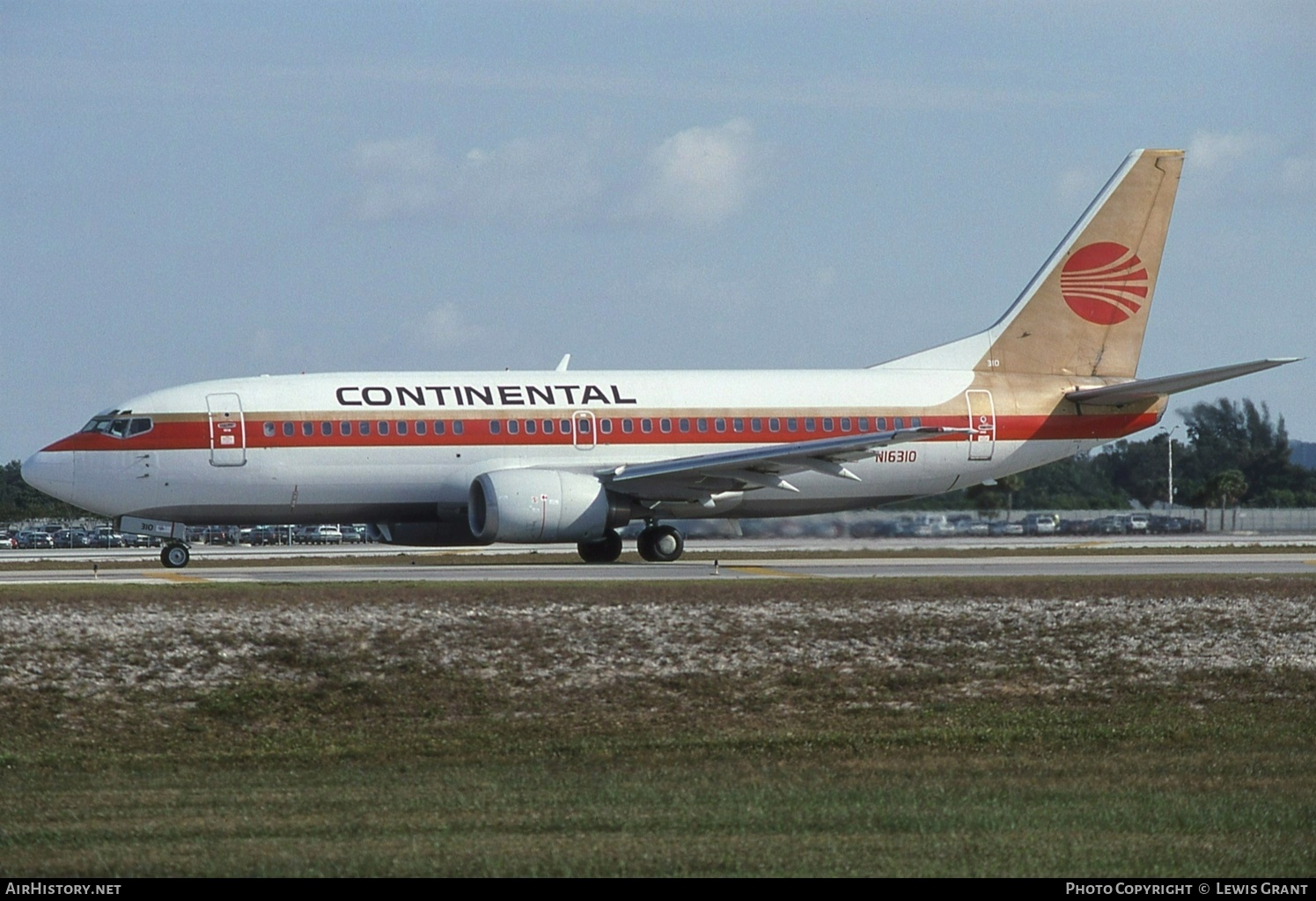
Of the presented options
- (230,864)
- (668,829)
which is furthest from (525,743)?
(230,864)

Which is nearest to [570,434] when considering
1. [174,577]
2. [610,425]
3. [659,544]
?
[610,425]

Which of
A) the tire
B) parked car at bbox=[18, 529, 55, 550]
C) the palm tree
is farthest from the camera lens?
parked car at bbox=[18, 529, 55, 550]

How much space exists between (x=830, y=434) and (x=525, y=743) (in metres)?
21.1

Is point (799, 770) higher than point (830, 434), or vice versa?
point (830, 434)

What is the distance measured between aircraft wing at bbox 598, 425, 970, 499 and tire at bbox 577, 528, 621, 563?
1.40 metres

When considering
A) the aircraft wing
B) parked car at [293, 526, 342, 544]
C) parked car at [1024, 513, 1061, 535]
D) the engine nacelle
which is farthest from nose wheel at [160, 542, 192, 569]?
parked car at [293, 526, 342, 544]

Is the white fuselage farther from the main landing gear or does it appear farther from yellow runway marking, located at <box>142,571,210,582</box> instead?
yellow runway marking, located at <box>142,571,210,582</box>

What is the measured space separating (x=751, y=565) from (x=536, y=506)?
15.4ft

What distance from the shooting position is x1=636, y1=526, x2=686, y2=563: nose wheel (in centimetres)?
3500

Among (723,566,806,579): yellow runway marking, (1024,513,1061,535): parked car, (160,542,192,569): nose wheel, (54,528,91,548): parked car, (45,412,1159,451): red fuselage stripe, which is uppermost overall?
(45,412,1159,451): red fuselage stripe

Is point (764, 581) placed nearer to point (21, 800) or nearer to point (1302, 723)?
point (1302, 723)

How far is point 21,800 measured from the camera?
13359 millimetres

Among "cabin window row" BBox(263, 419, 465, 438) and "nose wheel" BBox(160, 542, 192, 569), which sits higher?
"cabin window row" BBox(263, 419, 465, 438)

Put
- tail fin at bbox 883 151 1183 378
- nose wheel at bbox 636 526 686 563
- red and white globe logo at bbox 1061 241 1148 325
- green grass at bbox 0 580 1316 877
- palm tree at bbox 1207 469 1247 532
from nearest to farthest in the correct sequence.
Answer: green grass at bbox 0 580 1316 877, nose wheel at bbox 636 526 686 563, tail fin at bbox 883 151 1183 378, red and white globe logo at bbox 1061 241 1148 325, palm tree at bbox 1207 469 1247 532
